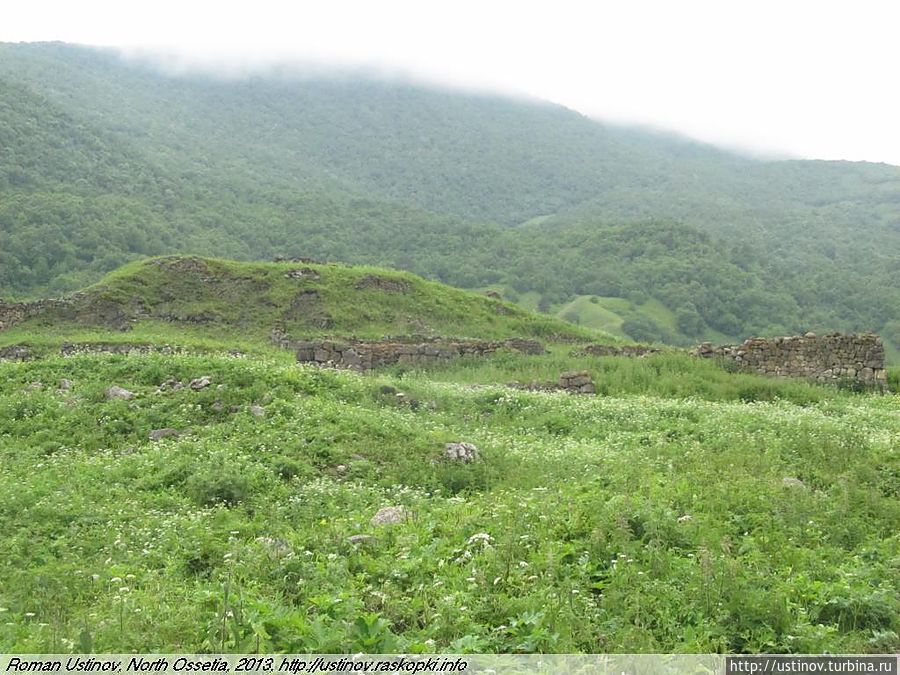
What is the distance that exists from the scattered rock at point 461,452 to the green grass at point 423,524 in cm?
21

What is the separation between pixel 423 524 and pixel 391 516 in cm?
52

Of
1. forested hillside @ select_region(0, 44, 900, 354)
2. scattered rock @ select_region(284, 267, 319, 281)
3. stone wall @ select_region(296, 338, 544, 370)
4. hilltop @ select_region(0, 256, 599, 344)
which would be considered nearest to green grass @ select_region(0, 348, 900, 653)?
stone wall @ select_region(296, 338, 544, 370)

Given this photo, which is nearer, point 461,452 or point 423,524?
point 423,524

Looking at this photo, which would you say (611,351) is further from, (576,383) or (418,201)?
(418,201)

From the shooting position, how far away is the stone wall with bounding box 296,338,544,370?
21703mm

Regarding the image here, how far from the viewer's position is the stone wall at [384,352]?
21.7 meters

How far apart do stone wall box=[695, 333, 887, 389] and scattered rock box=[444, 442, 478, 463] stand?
45.3ft

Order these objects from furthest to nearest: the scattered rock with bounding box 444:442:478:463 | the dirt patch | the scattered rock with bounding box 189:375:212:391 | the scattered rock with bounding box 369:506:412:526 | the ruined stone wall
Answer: the dirt patch
the ruined stone wall
the scattered rock with bounding box 189:375:212:391
the scattered rock with bounding box 444:442:478:463
the scattered rock with bounding box 369:506:412:526

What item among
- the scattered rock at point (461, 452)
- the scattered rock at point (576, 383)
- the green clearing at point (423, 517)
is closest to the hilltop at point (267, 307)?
the scattered rock at point (576, 383)

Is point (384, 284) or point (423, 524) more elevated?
point (423, 524)

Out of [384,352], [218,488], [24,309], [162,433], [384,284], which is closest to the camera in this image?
[218,488]

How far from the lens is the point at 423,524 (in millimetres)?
7562

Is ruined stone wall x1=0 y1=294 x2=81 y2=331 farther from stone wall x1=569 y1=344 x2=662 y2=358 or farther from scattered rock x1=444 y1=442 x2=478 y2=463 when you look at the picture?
scattered rock x1=444 y1=442 x2=478 y2=463

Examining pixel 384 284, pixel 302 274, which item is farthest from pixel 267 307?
pixel 384 284
